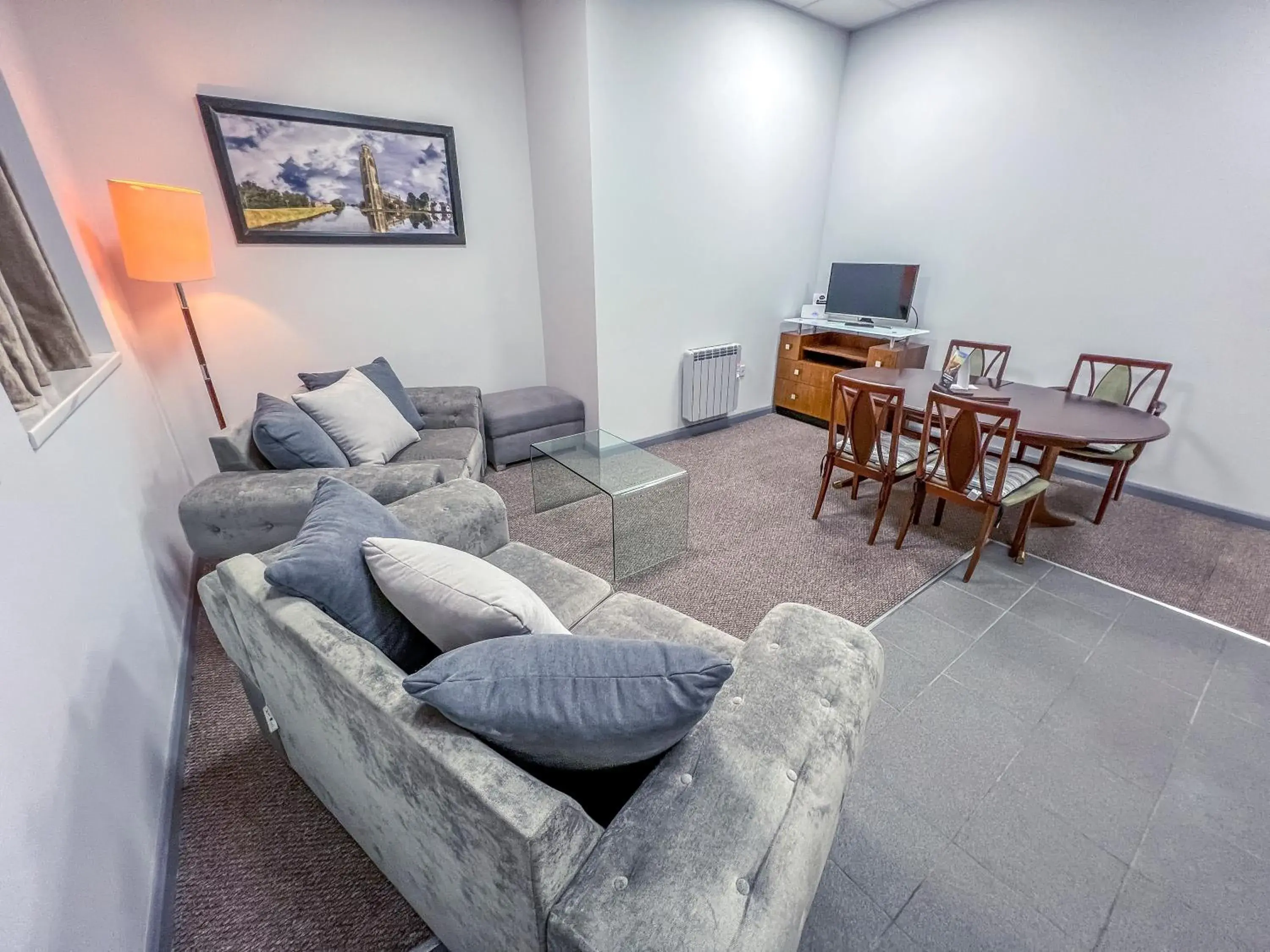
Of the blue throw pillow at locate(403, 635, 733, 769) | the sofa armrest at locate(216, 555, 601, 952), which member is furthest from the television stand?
the sofa armrest at locate(216, 555, 601, 952)

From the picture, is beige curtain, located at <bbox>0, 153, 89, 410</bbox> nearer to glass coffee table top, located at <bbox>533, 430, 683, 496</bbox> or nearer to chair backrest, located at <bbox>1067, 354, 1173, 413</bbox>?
glass coffee table top, located at <bbox>533, 430, 683, 496</bbox>

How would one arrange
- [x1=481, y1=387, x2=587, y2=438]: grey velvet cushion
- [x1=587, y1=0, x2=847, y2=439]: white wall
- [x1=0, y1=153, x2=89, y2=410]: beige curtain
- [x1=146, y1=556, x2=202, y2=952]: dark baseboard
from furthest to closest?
[x1=481, y1=387, x2=587, y2=438]: grey velvet cushion < [x1=587, y1=0, x2=847, y2=439]: white wall < [x1=0, y1=153, x2=89, y2=410]: beige curtain < [x1=146, y1=556, x2=202, y2=952]: dark baseboard

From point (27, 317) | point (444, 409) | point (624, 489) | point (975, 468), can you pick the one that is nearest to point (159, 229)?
point (27, 317)

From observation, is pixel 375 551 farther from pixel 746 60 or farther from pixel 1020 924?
pixel 746 60

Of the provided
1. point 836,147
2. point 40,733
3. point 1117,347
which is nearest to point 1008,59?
point 836,147

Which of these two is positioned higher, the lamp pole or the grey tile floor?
the lamp pole

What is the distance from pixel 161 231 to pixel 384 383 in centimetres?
105

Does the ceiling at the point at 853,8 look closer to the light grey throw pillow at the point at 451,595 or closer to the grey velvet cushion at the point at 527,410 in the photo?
the grey velvet cushion at the point at 527,410

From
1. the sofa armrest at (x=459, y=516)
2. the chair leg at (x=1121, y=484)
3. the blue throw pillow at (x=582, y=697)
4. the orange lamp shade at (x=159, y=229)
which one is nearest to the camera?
the blue throw pillow at (x=582, y=697)

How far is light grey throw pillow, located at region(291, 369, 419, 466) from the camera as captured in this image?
2383mm

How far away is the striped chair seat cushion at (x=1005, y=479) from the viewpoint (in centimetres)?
A: 238

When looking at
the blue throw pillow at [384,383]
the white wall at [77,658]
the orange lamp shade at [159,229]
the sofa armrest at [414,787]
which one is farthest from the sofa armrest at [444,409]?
the sofa armrest at [414,787]

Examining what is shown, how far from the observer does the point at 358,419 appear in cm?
244

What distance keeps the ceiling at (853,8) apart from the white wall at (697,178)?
8cm
